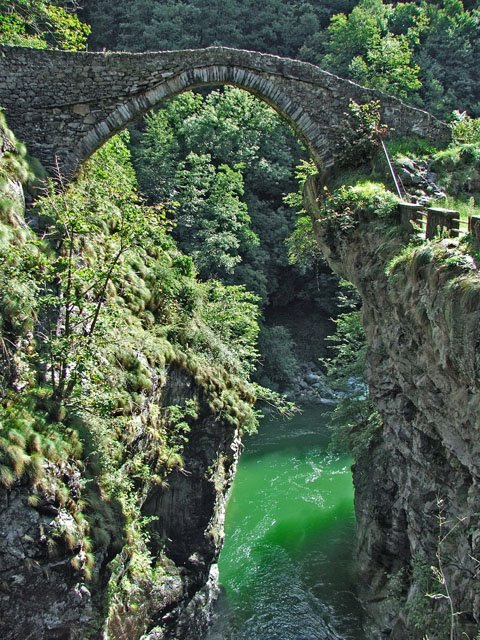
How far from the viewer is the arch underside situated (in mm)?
12430

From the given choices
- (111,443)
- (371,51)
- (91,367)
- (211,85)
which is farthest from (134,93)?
(371,51)

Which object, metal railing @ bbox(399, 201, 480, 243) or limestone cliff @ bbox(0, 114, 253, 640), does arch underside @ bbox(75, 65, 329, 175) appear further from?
metal railing @ bbox(399, 201, 480, 243)

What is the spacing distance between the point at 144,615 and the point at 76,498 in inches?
122

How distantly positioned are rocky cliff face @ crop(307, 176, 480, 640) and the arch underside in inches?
49.2

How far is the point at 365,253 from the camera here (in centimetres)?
1060

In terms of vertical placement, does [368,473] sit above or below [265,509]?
above

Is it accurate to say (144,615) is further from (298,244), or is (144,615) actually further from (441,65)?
(441,65)

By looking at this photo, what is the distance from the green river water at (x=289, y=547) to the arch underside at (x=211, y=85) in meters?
9.53

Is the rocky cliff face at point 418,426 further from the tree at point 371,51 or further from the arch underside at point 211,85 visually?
the tree at point 371,51

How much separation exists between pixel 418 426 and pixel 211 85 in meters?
8.64

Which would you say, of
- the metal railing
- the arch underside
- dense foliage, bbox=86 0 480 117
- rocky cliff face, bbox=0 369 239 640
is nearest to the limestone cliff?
rocky cliff face, bbox=0 369 239 640

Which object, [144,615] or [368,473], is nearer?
[144,615]

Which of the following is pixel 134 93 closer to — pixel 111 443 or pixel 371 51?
pixel 111 443

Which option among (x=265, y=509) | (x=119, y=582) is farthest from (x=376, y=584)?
(x=119, y=582)
